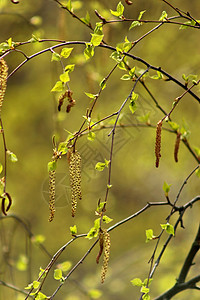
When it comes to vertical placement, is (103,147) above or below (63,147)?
above

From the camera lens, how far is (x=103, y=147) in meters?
3.08

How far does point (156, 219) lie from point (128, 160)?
912 mm

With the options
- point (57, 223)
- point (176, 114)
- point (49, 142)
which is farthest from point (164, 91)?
point (57, 223)

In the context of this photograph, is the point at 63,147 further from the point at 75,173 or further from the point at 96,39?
the point at 96,39

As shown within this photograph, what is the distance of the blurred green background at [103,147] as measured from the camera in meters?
3.21

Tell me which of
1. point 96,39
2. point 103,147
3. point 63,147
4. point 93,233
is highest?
point 103,147

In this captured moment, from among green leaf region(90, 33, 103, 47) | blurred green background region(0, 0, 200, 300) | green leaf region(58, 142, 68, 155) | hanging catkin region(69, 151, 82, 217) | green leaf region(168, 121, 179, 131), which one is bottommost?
hanging catkin region(69, 151, 82, 217)

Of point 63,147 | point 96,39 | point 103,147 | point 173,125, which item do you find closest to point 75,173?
→ point 63,147

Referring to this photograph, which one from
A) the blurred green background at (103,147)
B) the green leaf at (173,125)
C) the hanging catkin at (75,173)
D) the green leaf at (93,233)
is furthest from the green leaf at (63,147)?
the blurred green background at (103,147)

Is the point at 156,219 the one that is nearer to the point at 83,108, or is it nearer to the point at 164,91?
the point at 83,108

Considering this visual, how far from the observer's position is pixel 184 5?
11.4ft

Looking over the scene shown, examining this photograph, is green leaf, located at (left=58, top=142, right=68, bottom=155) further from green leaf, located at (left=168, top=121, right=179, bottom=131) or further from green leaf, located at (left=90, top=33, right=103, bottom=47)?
green leaf, located at (left=168, top=121, right=179, bottom=131)

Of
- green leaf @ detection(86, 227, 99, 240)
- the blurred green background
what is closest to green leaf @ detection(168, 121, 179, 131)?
green leaf @ detection(86, 227, 99, 240)

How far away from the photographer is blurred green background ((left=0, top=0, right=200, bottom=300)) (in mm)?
3213
